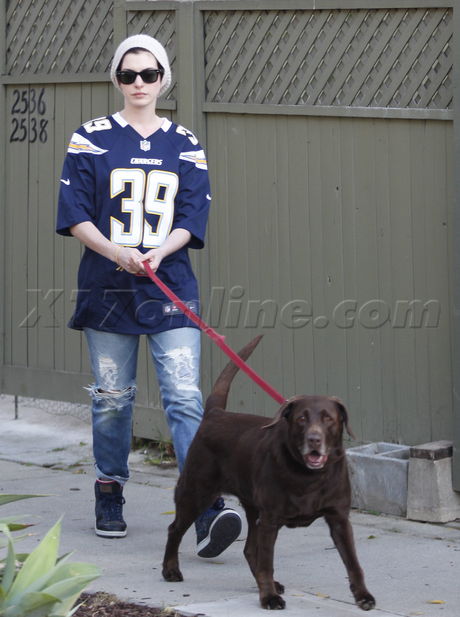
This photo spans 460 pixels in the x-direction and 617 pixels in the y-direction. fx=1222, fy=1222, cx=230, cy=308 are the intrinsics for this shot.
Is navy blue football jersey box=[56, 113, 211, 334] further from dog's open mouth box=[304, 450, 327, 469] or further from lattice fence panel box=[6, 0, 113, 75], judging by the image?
lattice fence panel box=[6, 0, 113, 75]

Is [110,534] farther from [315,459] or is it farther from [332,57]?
[332,57]

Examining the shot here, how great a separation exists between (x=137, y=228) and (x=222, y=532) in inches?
52.0

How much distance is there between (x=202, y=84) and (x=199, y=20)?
36cm

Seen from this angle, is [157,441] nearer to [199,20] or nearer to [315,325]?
[315,325]

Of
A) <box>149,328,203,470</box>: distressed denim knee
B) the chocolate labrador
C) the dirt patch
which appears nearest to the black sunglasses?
<box>149,328,203,470</box>: distressed denim knee

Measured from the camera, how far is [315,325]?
6402 mm

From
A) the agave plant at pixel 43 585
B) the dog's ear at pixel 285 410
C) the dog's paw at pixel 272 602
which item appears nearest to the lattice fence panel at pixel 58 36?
the dog's ear at pixel 285 410

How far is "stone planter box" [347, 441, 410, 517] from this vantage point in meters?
5.72

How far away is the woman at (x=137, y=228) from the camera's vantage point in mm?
5172

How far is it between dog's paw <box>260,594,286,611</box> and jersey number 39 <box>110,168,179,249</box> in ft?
5.39

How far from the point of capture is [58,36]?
803 centimetres

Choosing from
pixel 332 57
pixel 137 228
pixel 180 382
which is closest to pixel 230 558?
pixel 180 382

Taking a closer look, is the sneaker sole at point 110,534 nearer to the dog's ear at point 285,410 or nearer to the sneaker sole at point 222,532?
the sneaker sole at point 222,532

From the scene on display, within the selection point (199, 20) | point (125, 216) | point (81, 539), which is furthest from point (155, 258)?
point (199, 20)
